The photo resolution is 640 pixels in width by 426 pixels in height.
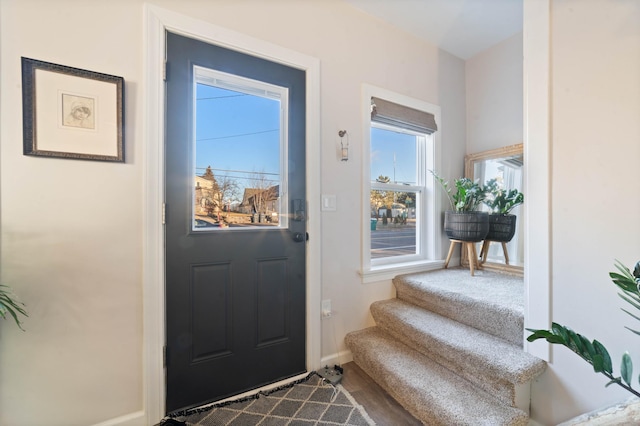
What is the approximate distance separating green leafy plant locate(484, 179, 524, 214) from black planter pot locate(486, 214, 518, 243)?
6cm

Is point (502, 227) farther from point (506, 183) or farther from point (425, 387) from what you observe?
point (425, 387)

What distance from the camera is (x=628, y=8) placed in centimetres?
102

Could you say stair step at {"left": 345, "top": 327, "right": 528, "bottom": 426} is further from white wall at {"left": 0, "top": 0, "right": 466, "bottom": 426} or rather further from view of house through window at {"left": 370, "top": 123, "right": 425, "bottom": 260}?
white wall at {"left": 0, "top": 0, "right": 466, "bottom": 426}

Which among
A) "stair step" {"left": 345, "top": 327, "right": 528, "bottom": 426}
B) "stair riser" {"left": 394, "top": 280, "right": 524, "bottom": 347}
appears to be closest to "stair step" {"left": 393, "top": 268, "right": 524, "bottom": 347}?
"stair riser" {"left": 394, "top": 280, "right": 524, "bottom": 347}

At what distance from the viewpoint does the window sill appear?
2.09m

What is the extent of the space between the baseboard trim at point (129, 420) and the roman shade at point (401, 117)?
8.03 ft

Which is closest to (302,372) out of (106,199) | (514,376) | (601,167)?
(514,376)

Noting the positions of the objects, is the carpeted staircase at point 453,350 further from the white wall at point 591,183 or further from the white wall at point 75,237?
the white wall at point 75,237

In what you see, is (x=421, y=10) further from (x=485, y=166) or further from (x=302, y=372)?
(x=302, y=372)

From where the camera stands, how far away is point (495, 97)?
2494mm

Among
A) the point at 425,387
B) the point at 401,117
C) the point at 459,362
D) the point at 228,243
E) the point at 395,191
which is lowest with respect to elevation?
the point at 425,387

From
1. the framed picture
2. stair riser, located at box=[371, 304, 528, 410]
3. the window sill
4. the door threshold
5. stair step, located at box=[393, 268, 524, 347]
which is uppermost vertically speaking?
the framed picture

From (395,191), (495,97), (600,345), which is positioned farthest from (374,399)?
(495,97)

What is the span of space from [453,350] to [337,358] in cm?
83
